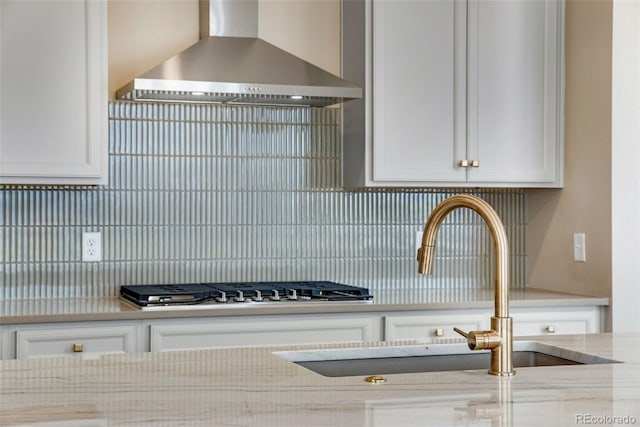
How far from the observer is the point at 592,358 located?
2.08 meters

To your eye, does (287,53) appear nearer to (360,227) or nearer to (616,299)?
(360,227)

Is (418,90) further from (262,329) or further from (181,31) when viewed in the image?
(262,329)

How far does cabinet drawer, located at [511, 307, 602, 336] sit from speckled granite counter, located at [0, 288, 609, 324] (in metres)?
0.04

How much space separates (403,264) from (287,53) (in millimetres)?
1125

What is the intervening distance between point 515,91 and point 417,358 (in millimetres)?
2091

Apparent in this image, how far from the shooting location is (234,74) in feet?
11.6

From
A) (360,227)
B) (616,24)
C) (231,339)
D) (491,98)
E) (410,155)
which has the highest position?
(616,24)

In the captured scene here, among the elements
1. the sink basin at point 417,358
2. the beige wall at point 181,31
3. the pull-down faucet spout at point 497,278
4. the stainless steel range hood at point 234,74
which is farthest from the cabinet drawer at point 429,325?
the pull-down faucet spout at point 497,278

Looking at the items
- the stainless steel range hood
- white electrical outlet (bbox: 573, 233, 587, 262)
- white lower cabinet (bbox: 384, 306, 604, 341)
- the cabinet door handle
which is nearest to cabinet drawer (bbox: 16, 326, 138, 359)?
the stainless steel range hood

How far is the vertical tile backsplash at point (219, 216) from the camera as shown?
12.3ft

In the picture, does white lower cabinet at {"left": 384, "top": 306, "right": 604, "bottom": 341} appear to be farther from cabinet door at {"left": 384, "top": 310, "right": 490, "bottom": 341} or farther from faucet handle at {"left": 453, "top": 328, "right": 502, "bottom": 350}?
faucet handle at {"left": 453, "top": 328, "right": 502, "bottom": 350}

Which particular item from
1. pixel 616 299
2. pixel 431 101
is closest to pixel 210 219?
pixel 431 101

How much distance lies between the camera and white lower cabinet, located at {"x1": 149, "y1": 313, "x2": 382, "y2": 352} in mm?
3318

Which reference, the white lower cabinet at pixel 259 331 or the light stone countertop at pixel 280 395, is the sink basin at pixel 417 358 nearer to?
the light stone countertop at pixel 280 395
